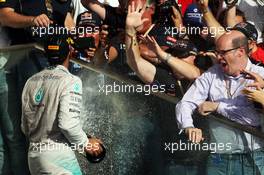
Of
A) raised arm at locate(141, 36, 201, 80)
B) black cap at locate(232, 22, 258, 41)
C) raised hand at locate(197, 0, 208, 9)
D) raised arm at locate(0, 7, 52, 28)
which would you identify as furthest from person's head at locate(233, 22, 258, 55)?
raised arm at locate(0, 7, 52, 28)

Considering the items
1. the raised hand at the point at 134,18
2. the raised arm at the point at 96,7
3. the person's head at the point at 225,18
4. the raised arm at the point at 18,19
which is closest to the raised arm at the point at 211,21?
the person's head at the point at 225,18

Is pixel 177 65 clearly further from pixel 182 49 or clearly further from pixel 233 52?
pixel 233 52

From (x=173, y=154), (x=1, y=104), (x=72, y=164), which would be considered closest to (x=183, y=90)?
(x=173, y=154)

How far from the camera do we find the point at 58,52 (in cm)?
557

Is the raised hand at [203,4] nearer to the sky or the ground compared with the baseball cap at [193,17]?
nearer to the sky

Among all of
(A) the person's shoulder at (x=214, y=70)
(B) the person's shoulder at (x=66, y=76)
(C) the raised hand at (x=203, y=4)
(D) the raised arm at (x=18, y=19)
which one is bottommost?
(B) the person's shoulder at (x=66, y=76)

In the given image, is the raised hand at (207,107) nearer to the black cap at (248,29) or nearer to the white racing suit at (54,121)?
the black cap at (248,29)

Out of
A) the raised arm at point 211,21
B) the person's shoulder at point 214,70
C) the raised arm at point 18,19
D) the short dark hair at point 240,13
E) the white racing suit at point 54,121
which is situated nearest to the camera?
the white racing suit at point 54,121

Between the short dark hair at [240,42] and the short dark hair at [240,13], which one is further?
the short dark hair at [240,13]

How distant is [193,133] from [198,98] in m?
0.25

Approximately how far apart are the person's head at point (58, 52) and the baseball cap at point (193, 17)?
926mm

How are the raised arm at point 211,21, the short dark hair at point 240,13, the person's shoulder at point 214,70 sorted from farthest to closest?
the short dark hair at point 240,13, the raised arm at point 211,21, the person's shoulder at point 214,70

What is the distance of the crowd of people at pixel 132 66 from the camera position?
5.45 m

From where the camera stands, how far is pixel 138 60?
5.61 metres
